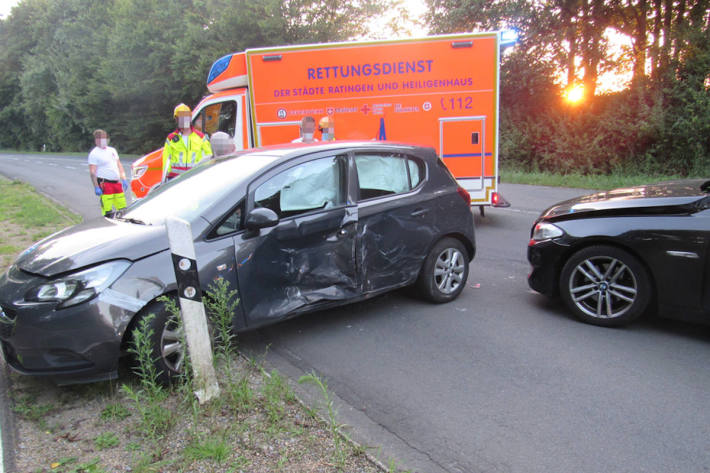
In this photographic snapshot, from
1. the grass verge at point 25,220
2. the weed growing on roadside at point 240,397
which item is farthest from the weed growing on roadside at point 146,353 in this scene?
the grass verge at point 25,220

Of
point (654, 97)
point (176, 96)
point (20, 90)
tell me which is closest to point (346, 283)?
point (654, 97)

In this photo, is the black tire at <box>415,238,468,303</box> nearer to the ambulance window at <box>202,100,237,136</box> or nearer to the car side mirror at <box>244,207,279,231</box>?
the car side mirror at <box>244,207,279,231</box>

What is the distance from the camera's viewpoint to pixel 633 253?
14.4 ft

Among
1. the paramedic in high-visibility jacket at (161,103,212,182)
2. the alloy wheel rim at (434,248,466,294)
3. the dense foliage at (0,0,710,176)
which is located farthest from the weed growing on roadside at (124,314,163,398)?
the dense foliage at (0,0,710,176)

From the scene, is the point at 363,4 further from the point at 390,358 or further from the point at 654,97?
the point at 390,358

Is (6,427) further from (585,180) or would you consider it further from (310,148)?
(585,180)

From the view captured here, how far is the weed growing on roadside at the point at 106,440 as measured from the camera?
9.29 ft

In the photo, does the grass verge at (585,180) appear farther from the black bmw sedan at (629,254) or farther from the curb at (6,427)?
the curb at (6,427)

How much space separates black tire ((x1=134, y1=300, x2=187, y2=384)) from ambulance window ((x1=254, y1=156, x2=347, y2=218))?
3.47ft

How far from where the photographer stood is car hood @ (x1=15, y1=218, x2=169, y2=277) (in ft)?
11.0

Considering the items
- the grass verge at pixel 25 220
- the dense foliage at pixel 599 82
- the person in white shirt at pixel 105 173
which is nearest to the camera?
the grass verge at pixel 25 220

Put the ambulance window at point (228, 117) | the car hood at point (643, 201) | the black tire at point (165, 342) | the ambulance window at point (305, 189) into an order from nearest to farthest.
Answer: the black tire at point (165, 342) → the ambulance window at point (305, 189) → the car hood at point (643, 201) → the ambulance window at point (228, 117)

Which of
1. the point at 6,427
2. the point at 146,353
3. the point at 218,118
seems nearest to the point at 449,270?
the point at 146,353

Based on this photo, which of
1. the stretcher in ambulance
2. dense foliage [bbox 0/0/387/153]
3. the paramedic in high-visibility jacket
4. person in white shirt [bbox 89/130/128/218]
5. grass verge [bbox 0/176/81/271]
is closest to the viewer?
the paramedic in high-visibility jacket
